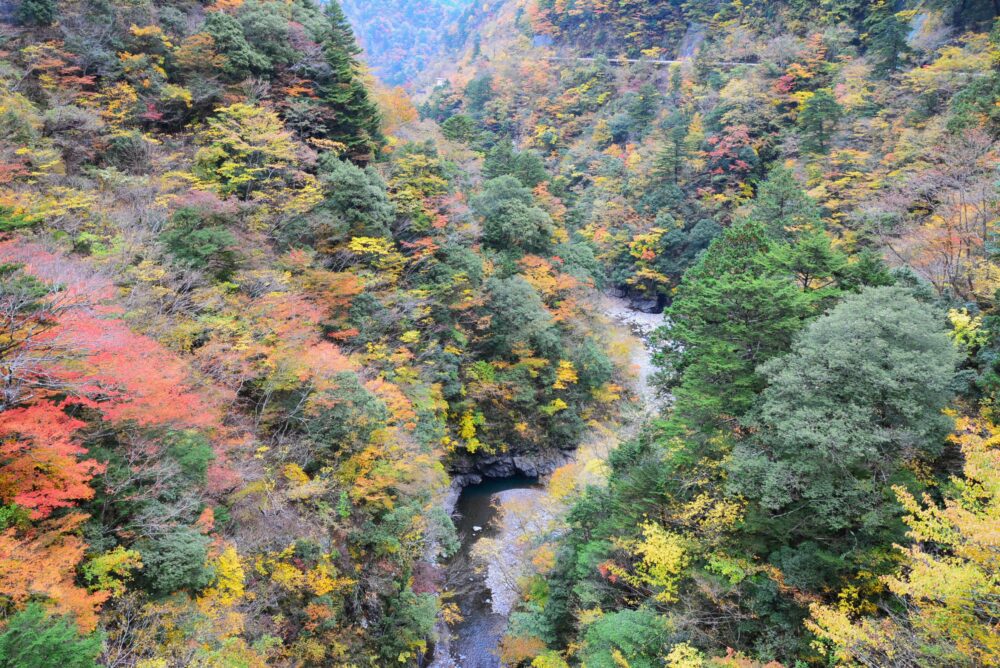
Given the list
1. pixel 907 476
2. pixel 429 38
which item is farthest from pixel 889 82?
pixel 429 38

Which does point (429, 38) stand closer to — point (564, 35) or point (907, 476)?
point (564, 35)

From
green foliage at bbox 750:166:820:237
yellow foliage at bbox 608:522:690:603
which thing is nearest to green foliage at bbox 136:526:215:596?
yellow foliage at bbox 608:522:690:603

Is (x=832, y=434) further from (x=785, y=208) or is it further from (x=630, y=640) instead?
(x=785, y=208)

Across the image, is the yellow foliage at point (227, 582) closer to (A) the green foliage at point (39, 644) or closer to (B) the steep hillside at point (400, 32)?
(A) the green foliage at point (39, 644)

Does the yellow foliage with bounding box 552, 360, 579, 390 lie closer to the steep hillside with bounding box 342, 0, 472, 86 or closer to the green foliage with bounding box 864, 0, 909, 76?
the green foliage with bounding box 864, 0, 909, 76

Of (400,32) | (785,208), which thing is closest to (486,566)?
(785,208)
